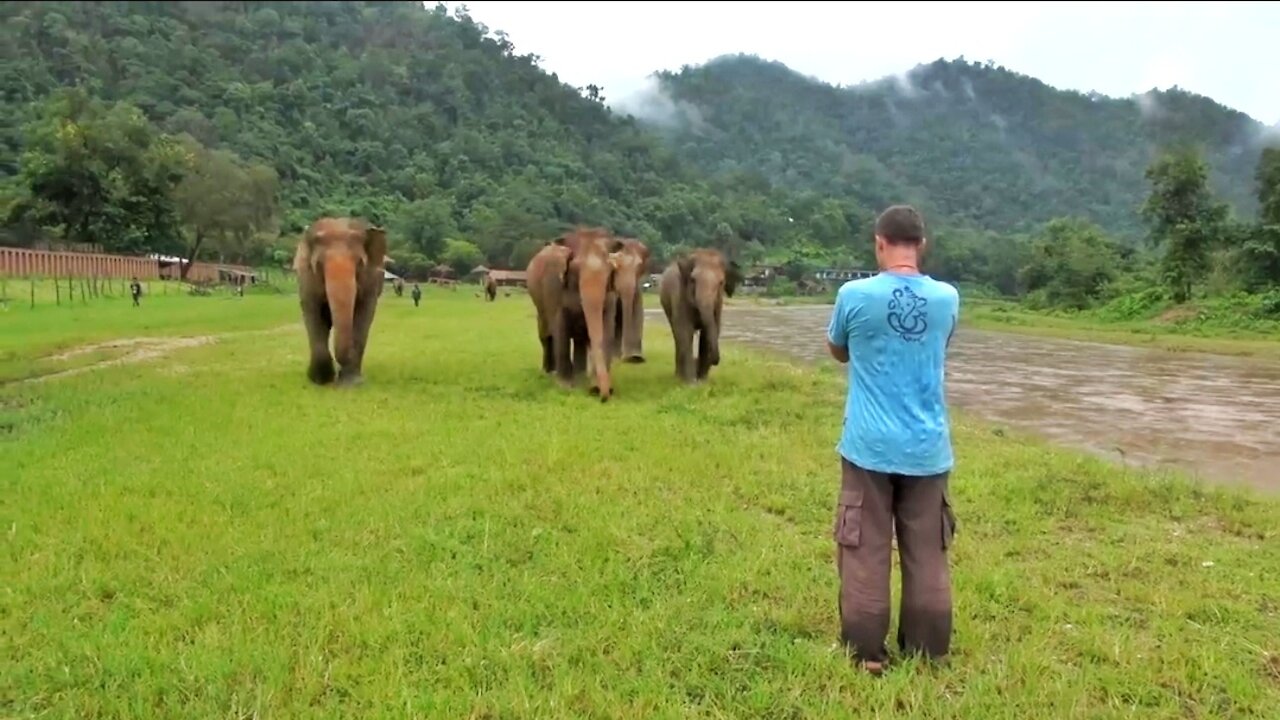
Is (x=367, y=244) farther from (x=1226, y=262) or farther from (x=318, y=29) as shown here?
(x=318, y=29)

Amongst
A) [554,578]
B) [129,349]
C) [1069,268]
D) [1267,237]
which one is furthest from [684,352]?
[1069,268]

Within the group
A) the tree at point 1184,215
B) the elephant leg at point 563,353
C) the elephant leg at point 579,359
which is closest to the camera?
the elephant leg at point 563,353

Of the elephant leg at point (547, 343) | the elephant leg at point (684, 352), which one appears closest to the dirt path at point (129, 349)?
the elephant leg at point (547, 343)

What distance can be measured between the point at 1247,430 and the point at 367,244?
1097 centimetres

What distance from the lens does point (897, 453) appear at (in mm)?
3918

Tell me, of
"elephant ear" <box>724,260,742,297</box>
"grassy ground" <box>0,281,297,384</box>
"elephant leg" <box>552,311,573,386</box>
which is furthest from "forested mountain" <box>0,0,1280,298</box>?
"elephant leg" <box>552,311,573,386</box>

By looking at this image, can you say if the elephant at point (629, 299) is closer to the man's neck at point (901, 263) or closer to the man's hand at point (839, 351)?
the man's hand at point (839, 351)

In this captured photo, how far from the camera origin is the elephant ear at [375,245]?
41.5 ft

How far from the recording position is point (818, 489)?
687 centimetres

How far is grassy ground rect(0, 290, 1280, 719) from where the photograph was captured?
3646mm

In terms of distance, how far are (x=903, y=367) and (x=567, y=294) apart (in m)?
8.75

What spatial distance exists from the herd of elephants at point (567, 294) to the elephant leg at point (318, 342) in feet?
0.04

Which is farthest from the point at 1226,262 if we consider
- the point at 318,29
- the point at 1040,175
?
the point at 1040,175

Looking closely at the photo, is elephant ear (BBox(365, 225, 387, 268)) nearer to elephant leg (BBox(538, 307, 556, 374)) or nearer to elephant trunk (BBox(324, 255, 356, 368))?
elephant trunk (BBox(324, 255, 356, 368))
